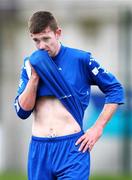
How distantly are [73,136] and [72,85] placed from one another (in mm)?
383

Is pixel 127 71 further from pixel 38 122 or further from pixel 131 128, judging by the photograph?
pixel 38 122

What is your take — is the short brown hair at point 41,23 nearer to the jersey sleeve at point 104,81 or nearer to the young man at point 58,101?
the young man at point 58,101

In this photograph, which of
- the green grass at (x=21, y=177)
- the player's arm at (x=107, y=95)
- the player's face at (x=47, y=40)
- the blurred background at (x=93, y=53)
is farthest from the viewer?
the blurred background at (x=93, y=53)

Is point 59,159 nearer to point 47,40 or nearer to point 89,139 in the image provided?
point 89,139

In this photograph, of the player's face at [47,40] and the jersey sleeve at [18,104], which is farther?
the jersey sleeve at [18,104]

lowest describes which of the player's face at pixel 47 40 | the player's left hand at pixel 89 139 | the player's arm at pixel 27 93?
the player's left hand at pixel 89 139

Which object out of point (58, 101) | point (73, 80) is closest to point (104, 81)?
point (73, 80)

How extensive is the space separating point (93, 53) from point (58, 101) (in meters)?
10.1

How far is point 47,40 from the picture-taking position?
7125 mm

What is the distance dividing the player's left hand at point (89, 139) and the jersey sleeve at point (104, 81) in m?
0.25

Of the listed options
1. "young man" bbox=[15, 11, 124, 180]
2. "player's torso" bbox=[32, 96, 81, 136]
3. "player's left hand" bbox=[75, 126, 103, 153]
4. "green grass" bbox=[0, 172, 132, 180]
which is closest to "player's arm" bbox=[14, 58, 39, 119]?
"young man" bbox=[15, 11, 124, 180]

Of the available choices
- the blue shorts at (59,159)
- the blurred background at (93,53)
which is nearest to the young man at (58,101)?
the blue shorts at (59,159)

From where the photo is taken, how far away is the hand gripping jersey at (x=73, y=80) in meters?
7.22

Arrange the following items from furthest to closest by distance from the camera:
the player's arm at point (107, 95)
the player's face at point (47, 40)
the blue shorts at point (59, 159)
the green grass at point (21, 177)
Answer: the green grass at point (21, 177) < the player's arm at point (107, 95) < the blue shorts at point (59, 159) < the player's face at point (47, 40)
